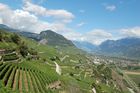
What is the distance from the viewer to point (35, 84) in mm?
90000

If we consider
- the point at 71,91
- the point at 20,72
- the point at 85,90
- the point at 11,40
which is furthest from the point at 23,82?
the point at 11,40

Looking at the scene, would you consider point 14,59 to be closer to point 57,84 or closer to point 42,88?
point 57,84

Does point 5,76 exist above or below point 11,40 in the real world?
below

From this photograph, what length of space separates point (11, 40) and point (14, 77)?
3546 inches

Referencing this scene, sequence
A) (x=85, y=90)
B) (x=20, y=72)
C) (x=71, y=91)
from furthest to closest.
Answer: (x=85, y=90) → (x=71, y=91) → (x=20, y=72)

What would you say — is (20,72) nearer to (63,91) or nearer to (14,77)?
(14,77)

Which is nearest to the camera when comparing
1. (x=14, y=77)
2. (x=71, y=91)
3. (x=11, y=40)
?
(x=14, y=77)

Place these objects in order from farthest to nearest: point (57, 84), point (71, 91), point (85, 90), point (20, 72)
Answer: point (85, 90) → point (71, 91) → point (57, 84) → point (20, 72)

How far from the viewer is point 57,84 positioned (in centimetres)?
12119

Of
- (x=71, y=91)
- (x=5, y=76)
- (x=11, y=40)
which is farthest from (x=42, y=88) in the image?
(x=11, y=40)

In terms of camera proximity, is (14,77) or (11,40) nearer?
(14,77)

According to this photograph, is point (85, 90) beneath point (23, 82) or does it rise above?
beneath

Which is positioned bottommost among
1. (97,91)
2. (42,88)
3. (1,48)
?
(97,91)

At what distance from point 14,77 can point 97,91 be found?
85224mm
